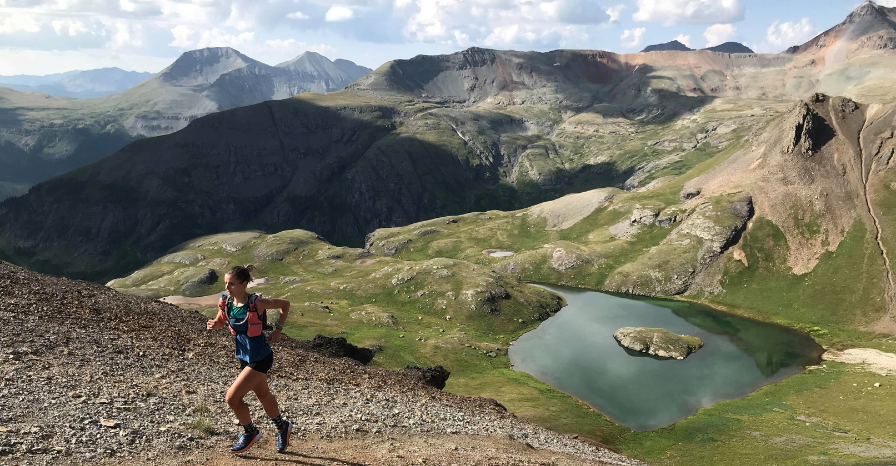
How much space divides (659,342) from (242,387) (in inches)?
4387

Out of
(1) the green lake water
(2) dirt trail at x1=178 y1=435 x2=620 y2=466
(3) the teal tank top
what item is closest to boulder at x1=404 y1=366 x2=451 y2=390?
(2) dirt trail at x1=178 y1=435 x2=620 y2=466

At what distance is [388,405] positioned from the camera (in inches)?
1314

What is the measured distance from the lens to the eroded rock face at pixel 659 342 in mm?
108312

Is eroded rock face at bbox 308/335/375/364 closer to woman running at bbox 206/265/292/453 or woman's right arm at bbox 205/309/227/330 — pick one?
woman running at bbox 206/265/292/453

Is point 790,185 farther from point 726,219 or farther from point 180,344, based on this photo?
point 180,344

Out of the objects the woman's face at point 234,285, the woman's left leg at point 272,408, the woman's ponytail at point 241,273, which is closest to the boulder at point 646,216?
the woman's left leg at point 272,408

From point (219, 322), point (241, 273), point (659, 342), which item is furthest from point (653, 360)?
point (241, 273)

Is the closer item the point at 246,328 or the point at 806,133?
the point at 246,328

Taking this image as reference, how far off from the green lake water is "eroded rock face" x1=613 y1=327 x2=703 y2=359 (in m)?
1.59

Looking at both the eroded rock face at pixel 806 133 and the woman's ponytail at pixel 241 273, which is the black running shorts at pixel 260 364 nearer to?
the woman's ponytail at pixel 241 273

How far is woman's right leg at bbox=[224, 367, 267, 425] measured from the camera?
635 inches

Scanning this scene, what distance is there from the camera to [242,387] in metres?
16.2

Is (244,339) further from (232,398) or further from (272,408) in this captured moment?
(272,408)

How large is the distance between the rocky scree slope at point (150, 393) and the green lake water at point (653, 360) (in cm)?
5108
